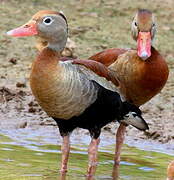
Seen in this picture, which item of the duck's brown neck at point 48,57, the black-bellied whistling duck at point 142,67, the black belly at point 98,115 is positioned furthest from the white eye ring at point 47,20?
the black-bellied whistling duck at point 142,67

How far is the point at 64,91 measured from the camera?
30.0 ft

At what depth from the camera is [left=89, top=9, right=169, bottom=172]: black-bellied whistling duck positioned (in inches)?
405

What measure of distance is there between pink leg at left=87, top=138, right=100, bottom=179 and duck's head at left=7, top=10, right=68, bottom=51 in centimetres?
112

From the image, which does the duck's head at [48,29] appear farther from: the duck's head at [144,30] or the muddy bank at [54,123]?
the muddy bank at [54,123]

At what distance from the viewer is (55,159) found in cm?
1048

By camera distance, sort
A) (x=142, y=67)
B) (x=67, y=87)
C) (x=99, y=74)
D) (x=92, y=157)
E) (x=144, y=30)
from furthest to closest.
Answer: (x=144, y=30), (x=142, y=67), (x=92, y=157), (x=99, y=74), (x=67, y=87)

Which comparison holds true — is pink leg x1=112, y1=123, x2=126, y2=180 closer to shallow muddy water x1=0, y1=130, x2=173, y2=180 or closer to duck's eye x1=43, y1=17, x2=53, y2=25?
shallow muddy water x1=0, y1=130, x2=173, y2=180

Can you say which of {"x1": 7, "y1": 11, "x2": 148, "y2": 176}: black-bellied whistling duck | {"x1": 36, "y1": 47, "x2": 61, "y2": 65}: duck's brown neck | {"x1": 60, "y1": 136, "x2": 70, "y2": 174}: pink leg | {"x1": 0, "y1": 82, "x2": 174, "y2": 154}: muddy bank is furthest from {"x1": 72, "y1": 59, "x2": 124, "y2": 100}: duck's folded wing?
{"x1": 0, "y1": 82, "x2": 174, "y2": 154}: muddy bank

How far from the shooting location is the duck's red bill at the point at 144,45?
10.2 meters

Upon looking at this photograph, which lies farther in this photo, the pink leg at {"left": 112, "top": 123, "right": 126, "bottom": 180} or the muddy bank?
the muddy bank

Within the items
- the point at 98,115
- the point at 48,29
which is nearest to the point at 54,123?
the point at 98,115

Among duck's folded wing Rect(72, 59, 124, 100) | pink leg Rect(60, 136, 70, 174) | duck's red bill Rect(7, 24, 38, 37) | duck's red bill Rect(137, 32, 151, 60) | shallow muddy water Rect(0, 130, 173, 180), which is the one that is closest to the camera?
duck's red bill Rect(7, 24, 38, 37)

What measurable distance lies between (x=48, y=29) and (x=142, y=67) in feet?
4.60

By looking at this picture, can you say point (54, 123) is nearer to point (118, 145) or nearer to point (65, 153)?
point (118, 145)
